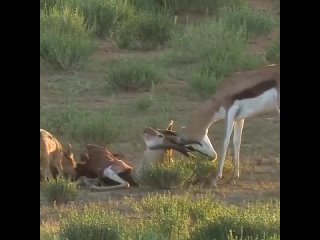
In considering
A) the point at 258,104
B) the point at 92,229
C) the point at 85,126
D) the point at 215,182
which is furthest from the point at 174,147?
the point at 92,229

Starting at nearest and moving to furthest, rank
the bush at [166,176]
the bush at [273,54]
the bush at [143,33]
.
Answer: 1. the bush at [166,176]
2. the bush at [273,54]
3. the bush at [143,33]

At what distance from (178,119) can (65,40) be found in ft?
14.3

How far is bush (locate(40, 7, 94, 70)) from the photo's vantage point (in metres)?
17.8

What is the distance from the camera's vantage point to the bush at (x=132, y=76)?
650 inches

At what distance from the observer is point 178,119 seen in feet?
48.6

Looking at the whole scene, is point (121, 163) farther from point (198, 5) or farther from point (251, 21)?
point (198, 5)

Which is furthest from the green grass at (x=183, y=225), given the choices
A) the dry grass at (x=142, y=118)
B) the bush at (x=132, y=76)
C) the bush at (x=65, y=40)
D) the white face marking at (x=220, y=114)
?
the bush at (x=65, y=40)

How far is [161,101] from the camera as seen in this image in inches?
→ 623

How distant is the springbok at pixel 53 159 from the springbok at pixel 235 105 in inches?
45.1

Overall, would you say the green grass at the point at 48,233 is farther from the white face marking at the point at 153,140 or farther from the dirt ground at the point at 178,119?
the white face marking at the point at 153,140
